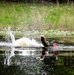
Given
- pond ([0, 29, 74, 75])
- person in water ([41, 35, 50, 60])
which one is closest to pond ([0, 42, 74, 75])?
pond ([0, 29, 74, 75])

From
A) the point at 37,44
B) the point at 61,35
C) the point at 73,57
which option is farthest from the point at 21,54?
the point at 61,35

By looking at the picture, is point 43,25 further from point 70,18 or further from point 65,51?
point 65,51

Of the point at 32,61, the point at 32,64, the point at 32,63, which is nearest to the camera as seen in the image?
the point at 32,64

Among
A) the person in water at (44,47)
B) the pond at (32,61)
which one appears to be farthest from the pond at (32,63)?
the person in water at (44,47)

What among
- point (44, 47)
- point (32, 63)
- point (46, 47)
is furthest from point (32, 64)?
point (44, 47)

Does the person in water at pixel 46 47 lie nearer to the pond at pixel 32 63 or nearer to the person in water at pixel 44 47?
the person in water at pixel 44 47

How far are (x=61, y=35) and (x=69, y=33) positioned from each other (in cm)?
98

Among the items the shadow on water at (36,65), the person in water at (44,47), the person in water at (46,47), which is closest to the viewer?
the shadow on water at (36,65)

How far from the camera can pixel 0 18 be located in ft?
89.1

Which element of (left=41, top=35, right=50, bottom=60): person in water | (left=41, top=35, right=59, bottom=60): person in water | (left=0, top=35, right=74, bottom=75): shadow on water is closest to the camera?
(left=0, top=35, right=74, bottom=75): shadow on water

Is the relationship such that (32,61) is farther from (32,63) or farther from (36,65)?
(36,65)

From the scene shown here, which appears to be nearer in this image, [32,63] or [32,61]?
[32,63]

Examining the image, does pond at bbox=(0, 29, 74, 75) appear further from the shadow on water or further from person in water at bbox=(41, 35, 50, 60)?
person in water at bbox=(41, 35, 50, 60)

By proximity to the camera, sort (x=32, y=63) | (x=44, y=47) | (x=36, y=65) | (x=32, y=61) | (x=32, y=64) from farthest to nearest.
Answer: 1. (x=44, y=47)
2. (x=32, y=61)
3. (x=32, y=63)
4. (x=32, y=64)
5. (x=36, y=65)
